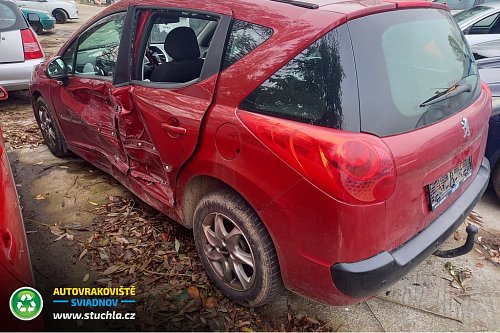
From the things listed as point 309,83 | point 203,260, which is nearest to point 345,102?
point 309,83

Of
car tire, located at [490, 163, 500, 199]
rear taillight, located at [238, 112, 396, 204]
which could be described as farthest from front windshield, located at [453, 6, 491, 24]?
rear taillight, located at [238, 112, 396, 204]

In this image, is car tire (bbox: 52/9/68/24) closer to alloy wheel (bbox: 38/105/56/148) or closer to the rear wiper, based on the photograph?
alloy wheel (bbox: 38/105/56/148)

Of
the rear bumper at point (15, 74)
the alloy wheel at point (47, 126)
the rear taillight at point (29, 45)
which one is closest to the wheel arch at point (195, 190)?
the alloy wheel at point (47, 126)

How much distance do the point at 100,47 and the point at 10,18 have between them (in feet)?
10.8

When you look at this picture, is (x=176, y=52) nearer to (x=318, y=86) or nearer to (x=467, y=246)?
(x=318, y=86)

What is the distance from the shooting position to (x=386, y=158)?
155 cm

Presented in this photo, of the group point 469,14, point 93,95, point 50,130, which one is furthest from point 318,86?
point 469,14

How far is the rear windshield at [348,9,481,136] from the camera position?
1.62 meters

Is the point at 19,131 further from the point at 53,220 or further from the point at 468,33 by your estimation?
the point at 468,33

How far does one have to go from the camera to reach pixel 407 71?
5.89 ft

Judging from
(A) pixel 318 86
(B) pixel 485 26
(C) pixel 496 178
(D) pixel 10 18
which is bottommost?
(C) pixel 496 178

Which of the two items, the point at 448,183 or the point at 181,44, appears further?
the point at 181,44

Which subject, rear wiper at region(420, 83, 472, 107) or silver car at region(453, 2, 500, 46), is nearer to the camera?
rear wiper at region(420, 83, 472, 107)

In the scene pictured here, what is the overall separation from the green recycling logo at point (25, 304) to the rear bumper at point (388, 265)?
50.9 inches
